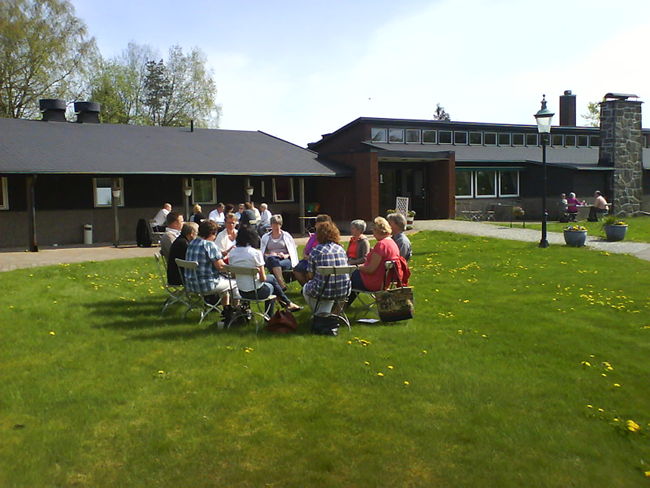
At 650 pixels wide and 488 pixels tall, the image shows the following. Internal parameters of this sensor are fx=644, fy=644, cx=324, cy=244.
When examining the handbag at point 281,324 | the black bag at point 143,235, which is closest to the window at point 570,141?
the black bag at point 143,235

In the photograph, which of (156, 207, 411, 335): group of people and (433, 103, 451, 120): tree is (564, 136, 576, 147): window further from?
(433, 103, 451, 120): tree

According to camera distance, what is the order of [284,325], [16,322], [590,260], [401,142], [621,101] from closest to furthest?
[284,325]
[16,322]
[590,260]
[401,142]
[621,101]

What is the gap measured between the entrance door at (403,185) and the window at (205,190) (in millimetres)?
7559

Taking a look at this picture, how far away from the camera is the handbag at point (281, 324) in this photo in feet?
24.7

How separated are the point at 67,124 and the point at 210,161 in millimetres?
5776

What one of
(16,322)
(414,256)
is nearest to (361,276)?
(16,322)

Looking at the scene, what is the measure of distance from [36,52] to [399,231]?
33079 mm

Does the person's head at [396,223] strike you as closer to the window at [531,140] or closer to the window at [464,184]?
the window at [464,184]

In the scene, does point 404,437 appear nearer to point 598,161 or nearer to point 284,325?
point 284,325

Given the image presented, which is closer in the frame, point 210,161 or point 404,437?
point 404,437

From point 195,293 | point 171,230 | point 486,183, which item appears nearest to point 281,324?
point 195,293

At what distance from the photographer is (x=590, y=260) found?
14.2 meters

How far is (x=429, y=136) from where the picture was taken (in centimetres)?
3008

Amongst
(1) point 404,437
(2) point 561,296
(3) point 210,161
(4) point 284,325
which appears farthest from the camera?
(3) point 210,161
